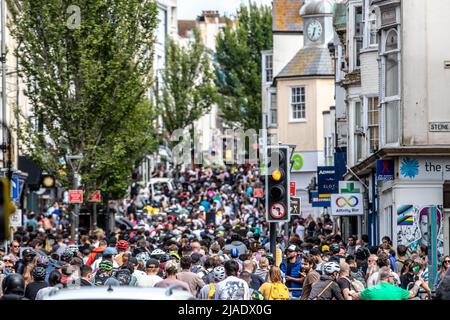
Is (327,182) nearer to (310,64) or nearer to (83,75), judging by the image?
(83,75)

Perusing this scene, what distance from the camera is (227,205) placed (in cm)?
7275

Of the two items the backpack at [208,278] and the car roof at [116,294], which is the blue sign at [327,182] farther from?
the car roof at [116,294]

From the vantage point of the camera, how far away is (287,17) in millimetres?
85188

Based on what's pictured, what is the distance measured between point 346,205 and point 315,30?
3770 cm

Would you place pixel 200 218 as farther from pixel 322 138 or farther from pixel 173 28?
pixel 173 28

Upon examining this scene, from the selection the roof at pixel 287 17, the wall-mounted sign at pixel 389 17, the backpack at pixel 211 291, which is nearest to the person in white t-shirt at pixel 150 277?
the backpack at pixel 211 291

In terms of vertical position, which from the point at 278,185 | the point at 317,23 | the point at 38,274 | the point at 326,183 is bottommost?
the point at 38,274

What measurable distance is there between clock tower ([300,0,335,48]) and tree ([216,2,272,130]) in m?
28.5

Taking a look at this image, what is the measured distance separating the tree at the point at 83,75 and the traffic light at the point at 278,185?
89.1ft

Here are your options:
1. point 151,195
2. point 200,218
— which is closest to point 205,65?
point 151,195

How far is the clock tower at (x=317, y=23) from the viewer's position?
77.1 meters

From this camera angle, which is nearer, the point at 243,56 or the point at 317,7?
the point at 317,7

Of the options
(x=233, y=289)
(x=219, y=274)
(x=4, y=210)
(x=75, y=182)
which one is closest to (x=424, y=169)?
(x=75, y=182)

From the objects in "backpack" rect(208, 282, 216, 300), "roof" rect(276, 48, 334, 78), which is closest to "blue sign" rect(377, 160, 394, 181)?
"backpack" rect(208, 282, 216, 300)
